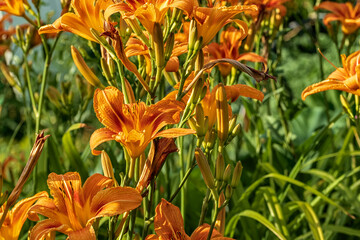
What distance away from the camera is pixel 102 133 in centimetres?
66

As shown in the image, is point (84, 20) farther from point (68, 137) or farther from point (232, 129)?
point (68, 137)

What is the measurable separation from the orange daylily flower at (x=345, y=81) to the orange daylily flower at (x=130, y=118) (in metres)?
0.34

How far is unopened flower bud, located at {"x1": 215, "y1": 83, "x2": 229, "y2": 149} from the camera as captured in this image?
2.22ft

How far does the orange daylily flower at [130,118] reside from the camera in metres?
0.65

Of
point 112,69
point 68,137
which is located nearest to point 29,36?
point 68,137

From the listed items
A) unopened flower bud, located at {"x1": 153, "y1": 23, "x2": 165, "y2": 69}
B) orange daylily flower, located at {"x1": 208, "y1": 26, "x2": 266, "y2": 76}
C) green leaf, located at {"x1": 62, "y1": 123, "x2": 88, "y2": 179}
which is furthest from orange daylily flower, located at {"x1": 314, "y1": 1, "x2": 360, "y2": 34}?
unopened flower bud, located at {"x1": 153, "y1": 23, "x2": 165, "y2": 69}

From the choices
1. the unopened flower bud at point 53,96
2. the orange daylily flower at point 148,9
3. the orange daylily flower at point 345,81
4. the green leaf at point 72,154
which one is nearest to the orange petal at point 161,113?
the orange daylily flower at point 148,9

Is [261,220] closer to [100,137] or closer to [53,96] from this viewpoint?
[100,137]

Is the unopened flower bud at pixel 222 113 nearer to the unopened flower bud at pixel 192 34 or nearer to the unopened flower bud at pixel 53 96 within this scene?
the unopened flower bud at pixel 192 34

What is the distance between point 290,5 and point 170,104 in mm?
1118

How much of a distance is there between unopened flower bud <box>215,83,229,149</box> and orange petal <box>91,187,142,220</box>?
18 centimetres

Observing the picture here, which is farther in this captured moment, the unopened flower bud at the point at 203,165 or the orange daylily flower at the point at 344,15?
the orange daylily flower at the point at 344,15

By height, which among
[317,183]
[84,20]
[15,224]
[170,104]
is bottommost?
[317,183]

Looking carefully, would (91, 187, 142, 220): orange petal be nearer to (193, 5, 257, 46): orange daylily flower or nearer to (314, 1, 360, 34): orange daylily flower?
(193, 5, 257, 46): orange daylily flower
